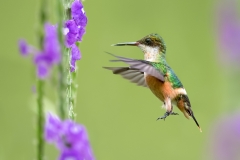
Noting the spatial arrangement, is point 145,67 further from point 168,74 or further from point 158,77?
point 168,74

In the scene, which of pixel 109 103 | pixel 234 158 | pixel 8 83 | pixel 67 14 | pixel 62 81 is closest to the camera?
pixel 62 81

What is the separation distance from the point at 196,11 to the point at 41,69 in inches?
207

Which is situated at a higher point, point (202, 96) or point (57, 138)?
point (57, 138)

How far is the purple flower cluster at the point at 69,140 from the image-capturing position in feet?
2.67

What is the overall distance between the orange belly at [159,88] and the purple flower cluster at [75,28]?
63 centimetres

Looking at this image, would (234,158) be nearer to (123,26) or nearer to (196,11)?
(123,26)

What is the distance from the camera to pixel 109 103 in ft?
16.6

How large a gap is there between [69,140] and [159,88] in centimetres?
111

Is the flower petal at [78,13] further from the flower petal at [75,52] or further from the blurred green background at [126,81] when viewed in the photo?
the blurred green background at [126,81]

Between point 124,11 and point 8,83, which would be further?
point 124,11

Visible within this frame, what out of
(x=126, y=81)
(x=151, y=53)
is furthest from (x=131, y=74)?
(x=126, y=81)

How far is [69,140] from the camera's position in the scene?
83 centimetres

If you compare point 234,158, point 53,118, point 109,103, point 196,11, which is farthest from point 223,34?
point 196,11

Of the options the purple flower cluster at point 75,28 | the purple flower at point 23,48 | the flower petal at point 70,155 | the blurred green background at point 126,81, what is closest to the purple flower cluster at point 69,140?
the flower petal at point 70,155
